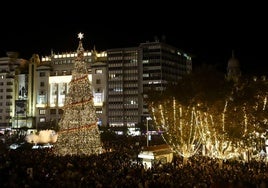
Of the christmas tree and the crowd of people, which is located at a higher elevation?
the christmas tree

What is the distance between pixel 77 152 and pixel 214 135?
12.8m

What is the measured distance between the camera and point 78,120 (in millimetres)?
36562

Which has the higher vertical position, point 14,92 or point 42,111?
point 14,92

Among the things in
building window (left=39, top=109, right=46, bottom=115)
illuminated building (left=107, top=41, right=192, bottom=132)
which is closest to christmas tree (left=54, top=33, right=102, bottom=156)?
illuminated building (left=107, top=41, right=192, bottom=132)

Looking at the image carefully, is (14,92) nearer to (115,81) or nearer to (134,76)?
(115,81)

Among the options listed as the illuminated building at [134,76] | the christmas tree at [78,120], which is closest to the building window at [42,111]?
the illuminated building at [134,76]

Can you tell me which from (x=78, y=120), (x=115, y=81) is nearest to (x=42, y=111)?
(x=115, y=81)

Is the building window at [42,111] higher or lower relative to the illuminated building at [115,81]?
lower

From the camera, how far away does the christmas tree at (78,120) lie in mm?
36562

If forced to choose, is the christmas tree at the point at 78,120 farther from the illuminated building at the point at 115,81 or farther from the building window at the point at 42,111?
the building window at the point at 42,111

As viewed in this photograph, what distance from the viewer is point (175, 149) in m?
34.7

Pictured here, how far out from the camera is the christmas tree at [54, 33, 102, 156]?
36.6 m

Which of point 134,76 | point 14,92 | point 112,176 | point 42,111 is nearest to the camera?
Result: point 112,176

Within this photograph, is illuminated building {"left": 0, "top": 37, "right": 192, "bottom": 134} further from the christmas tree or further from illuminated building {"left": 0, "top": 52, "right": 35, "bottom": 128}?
the christmas tree
